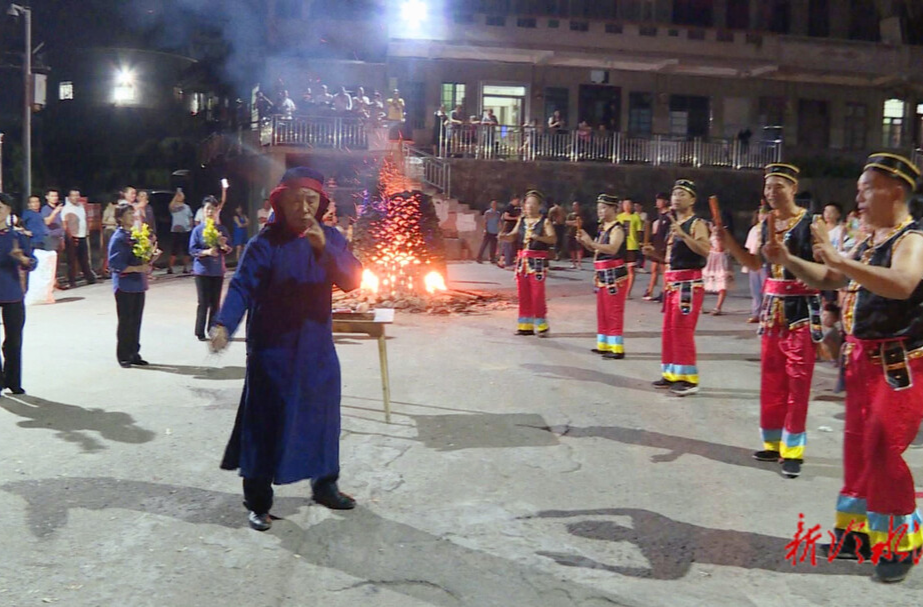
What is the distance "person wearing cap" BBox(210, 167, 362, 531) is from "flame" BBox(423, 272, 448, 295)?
10.0m

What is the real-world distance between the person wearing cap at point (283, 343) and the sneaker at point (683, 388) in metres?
4.46

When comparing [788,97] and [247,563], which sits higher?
[788,97]

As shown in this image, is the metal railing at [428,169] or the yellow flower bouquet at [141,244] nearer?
the yellow flower bouquet at [141,244]

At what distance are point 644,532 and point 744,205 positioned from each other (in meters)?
24.5

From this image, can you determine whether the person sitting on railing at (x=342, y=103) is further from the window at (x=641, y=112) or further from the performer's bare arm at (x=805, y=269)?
the performer's bare arm at (x=805, y=269)

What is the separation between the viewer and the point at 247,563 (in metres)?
4.34

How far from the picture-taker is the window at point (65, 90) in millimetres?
32856

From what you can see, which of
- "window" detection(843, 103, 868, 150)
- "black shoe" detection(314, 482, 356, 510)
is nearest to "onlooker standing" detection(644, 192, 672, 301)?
"black shoe" detection(314, 482, 356, 510)

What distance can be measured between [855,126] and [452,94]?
51.0 ft

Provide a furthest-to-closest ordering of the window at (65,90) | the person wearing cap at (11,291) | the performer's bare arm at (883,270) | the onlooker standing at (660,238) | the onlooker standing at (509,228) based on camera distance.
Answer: the window at (65,90)
the onlooker standing at (509,228)
the onlooker standing at (660,238)
the person wearing cap at (11,291)
the performer's bare arm at (883,270)

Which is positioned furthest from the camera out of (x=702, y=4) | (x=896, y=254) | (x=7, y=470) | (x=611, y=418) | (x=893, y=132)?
(x=893, y=132)

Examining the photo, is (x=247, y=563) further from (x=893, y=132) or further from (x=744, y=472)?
(x=893, y=132)

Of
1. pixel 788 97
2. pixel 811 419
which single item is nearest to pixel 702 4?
pixel 788 97

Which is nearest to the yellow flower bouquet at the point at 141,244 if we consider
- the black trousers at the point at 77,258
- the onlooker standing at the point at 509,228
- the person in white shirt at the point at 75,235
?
the person in white shirt at the point at 75,235
